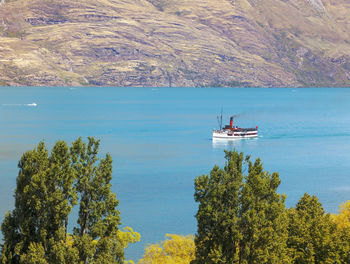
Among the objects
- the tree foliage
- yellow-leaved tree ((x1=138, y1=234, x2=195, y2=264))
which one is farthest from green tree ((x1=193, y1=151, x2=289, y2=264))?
yellow-leaved tree ((x1=138, y1=234, x2=195, y2=264))

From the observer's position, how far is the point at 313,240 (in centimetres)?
5119

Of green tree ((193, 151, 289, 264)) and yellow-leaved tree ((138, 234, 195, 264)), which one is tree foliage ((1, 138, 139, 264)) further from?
yellow-leaved tree ((138, 234, 195, 264))

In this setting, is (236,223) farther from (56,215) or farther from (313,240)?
(56,215)

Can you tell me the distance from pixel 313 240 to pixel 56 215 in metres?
24.5

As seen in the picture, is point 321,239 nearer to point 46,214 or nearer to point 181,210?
point 46,214

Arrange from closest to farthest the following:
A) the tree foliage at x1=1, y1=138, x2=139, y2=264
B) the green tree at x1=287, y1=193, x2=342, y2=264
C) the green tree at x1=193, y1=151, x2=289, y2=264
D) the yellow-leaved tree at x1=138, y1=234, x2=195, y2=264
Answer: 1. the tree foliage at x1=1, y1=138, x2=139, y2=264
2. the green tree at x1=193, y1=151, x2=289, y2=264
3. the green tree at x1=287, y1=193, x2=342, y2=264
4. the yellow-leaved tree at x1=138, y1=234, x2=195, y2=264

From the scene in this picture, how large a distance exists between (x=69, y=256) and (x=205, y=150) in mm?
143776

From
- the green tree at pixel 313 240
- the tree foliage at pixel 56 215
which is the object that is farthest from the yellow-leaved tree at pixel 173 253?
the tree foliage at pixel 56 215

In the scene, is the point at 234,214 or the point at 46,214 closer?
the point at 46,214

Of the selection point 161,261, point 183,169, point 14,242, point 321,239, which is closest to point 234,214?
point 321,239

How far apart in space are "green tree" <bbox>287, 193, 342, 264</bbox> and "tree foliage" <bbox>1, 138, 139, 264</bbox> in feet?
55.2

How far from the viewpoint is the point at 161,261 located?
57625mm

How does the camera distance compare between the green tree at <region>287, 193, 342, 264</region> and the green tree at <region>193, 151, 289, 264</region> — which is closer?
the green tree at <region>193, 151, 289, 264</region>

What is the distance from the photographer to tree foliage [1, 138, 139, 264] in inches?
1673
